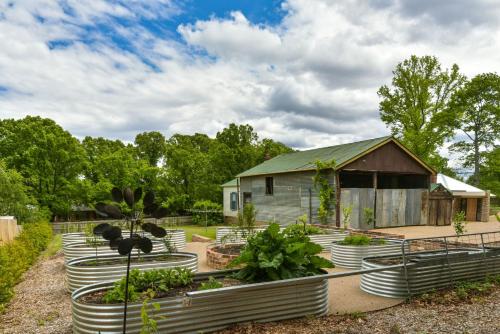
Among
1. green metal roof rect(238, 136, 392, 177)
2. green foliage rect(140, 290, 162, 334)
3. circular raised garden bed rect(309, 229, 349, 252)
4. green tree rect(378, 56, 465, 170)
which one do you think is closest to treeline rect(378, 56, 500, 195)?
green tree rect(378, 56, 465, 170)

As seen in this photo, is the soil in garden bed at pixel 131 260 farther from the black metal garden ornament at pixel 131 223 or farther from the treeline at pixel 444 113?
the treeline at pixel 444 113

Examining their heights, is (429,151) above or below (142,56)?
below

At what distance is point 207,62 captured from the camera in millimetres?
12625

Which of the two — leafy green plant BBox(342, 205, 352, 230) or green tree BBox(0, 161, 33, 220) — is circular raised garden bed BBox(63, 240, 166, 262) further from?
leafy green plant BBox(342, 205, 352, 230)

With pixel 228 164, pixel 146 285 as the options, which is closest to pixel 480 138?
pixel 228 164

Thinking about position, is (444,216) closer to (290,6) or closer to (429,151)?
(429,151)

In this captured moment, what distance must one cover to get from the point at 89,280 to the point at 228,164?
25824 millimetres

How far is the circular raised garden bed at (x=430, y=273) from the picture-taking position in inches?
226

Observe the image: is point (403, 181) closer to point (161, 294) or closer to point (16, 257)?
point (16, 257)

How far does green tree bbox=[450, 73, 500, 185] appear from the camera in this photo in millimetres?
25672

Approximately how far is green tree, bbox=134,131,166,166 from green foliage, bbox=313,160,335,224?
98.7 feet

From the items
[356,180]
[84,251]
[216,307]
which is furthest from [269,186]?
[216,307]

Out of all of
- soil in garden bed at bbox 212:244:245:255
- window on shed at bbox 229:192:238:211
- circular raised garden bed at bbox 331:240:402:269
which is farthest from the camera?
window on shed at bbox 229:192:238:211

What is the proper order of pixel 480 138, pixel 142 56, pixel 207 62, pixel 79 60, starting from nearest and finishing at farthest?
pixel 79 60 → pixel 142 56 → pixel 207 62 → pixel 480 138
